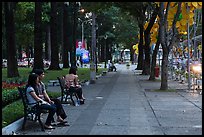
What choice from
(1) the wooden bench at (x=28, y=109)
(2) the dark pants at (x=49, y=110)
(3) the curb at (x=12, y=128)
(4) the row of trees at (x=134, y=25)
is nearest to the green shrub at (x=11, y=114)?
(3) the curb at (x=12, y=128)

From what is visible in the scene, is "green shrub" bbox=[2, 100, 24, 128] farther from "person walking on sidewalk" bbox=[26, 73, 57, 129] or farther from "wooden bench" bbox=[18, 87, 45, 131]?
"person walking on sidewalk" bbox=[26, 73, 57, 129]

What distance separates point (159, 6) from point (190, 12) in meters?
1.57

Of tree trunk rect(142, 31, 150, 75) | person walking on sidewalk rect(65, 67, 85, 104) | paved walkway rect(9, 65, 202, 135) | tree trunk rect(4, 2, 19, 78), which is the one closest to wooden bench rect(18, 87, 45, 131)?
paved walkway rect(9, 65, 202, 135)

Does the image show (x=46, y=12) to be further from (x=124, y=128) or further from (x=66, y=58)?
(x=124, y=128)

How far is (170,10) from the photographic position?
2294 cm

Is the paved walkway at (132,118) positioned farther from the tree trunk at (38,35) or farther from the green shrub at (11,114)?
the tree trunk at (38,35)

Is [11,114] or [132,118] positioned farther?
[132,118]

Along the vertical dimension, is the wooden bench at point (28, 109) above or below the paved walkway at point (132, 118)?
above

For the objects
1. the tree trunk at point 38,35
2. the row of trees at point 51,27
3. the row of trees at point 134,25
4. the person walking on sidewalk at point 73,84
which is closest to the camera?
the person walking on sidewalk at point 73,84

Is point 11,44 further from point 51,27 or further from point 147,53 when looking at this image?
point 51,27

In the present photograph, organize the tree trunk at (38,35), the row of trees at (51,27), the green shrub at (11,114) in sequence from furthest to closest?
the tree trunk at (38,35), the row of trees at (51,27), the green shrub at (11,114)

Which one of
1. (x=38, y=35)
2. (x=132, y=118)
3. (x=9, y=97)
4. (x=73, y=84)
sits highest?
(x=38, y=35)

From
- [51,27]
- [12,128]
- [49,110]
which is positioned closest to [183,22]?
[49,110]

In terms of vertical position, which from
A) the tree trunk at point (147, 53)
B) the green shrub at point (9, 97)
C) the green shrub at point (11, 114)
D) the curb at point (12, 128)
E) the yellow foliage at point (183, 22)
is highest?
the yellow foliage at point (183, 22)
